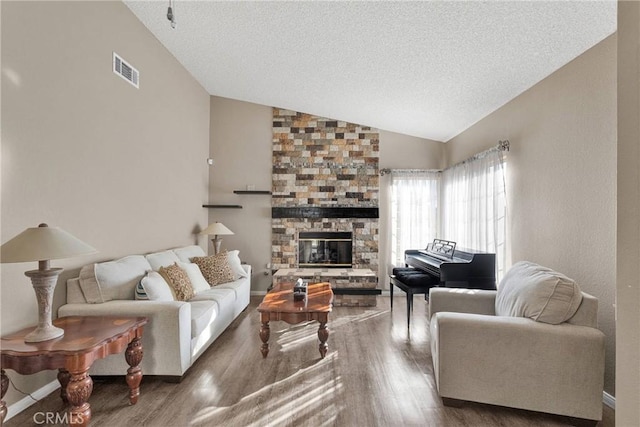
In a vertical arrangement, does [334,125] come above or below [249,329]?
above

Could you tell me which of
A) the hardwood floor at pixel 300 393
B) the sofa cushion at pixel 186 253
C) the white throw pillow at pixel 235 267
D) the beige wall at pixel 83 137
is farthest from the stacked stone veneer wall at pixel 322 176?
the hardwood floor at pixel 300 393

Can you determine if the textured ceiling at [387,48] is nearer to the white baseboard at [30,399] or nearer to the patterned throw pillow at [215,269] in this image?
the patterned throw pillow at [215,269]

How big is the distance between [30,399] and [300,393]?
176cm

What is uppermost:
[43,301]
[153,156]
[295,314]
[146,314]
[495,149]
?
[495,149]

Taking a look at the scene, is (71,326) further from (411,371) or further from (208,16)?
(208,16)

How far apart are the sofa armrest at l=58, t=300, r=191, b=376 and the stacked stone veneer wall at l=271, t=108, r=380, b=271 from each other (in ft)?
10.1

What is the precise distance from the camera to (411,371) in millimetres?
2691

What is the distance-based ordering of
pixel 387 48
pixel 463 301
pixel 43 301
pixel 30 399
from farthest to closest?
pixel 387 48 < pixel 463 301 < pixel 30 399 < pixel 43 301

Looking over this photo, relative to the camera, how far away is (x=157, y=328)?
2.44m

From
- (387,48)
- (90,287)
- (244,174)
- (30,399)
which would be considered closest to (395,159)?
(244,174)

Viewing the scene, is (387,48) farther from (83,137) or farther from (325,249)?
(325,249)

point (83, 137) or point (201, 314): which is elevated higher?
point (83, 137)

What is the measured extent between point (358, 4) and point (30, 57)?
232 cm

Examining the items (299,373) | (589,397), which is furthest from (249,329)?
(589,397)
